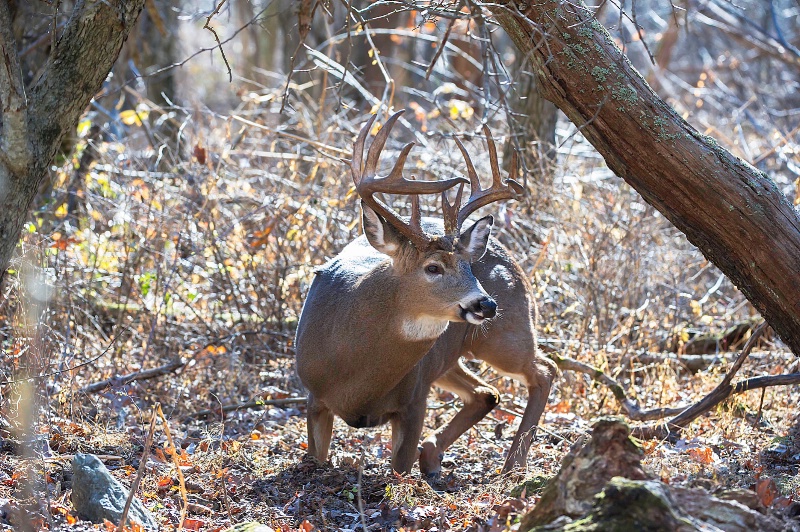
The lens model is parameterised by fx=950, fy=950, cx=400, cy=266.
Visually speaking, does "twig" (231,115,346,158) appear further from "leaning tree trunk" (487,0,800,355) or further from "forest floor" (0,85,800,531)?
"leaning tree trunk" (487,0,800,355)

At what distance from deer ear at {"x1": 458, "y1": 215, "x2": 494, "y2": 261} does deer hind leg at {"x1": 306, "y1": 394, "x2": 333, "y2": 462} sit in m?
1.37

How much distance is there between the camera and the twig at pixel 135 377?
22.0 ft

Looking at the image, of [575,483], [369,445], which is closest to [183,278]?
[369,445]

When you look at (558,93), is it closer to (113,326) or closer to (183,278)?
Answer: (183,278)

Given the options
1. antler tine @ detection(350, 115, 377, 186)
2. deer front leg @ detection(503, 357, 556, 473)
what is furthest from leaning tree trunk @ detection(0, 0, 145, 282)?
deer front leg @ detection(503, 357, 556, 473)

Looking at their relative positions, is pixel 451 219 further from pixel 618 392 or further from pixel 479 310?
pixel 618 392

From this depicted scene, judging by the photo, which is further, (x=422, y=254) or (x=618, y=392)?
(x=618, y=392)

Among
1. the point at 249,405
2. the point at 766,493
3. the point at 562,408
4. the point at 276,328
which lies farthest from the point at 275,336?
the point at 766,493

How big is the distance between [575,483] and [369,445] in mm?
3452

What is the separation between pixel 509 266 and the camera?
721 cm

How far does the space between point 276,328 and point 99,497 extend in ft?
12.3

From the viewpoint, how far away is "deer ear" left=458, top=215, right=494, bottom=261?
19.9 feet

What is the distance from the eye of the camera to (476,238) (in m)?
6.15

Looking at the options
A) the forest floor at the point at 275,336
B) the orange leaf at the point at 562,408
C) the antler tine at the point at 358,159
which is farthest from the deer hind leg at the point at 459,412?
the antler tine at the point at 358,159
